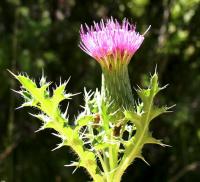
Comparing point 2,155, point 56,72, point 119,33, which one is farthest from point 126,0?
point 119,33

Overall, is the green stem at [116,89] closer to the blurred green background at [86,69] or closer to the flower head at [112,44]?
the flower head at [112,44]

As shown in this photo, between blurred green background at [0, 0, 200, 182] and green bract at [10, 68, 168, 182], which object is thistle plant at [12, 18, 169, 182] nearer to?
green bract at [10, 68, 168, 182]

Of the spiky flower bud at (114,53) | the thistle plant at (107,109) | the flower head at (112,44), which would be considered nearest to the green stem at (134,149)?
the thistle plant at (107,109)

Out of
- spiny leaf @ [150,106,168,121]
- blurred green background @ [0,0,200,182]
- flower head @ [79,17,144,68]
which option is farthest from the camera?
blurred green background @ [0,0,200,182]

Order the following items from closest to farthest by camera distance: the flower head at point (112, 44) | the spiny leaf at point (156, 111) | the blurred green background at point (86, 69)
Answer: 1. the spiny leaf at point (156, 111)
2. the flower head at point (112, 44)
3. the blurred green background at point (86, 69)

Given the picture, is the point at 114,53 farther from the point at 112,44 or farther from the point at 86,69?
the point at 86,69

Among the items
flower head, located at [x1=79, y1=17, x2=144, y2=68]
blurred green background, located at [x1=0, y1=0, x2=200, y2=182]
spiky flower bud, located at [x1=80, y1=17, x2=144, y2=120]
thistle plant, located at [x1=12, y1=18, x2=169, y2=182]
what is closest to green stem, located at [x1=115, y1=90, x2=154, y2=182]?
thistle plant, located at [x1=12, y1=18, x2=169, y2=182]

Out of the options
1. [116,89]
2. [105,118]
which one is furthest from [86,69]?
[105,118]
